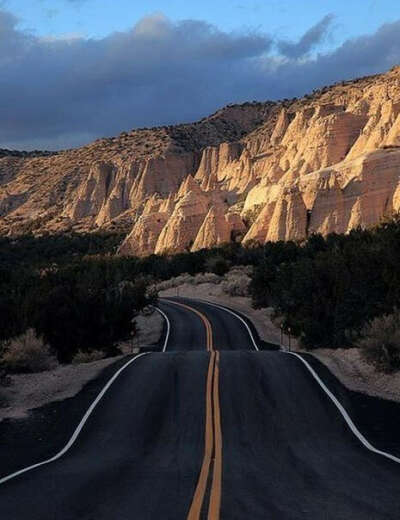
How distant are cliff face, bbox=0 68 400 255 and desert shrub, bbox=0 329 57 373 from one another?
53.1 meters

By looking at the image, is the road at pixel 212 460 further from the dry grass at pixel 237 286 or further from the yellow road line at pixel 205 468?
the dry grass at pixel 237 286

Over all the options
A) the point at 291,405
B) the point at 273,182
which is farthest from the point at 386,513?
the point at 273,182

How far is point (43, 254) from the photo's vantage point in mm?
99625

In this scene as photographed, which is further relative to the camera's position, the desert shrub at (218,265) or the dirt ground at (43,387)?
the desert shrub at (218,265)

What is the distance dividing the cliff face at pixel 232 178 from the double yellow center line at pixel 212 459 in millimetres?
55114

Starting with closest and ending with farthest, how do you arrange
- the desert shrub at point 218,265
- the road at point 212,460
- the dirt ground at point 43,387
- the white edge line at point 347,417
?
the road at point 212,460 < the white edge line at point 347,417 < the dirt ground at point 43,387 < the desert shrub at point 218,265

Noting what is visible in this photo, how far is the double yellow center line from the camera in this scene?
8.25 meters

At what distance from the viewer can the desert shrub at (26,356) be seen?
19.5m

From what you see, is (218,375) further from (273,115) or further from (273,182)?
(273,115)

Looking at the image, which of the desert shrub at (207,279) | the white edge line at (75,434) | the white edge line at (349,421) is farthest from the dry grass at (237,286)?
the white edge line at (349,421)

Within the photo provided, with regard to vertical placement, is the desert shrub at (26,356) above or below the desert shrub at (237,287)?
below

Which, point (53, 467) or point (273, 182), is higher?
point (273, 182)

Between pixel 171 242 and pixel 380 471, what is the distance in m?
81.0

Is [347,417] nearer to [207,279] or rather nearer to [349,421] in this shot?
[349,421]
